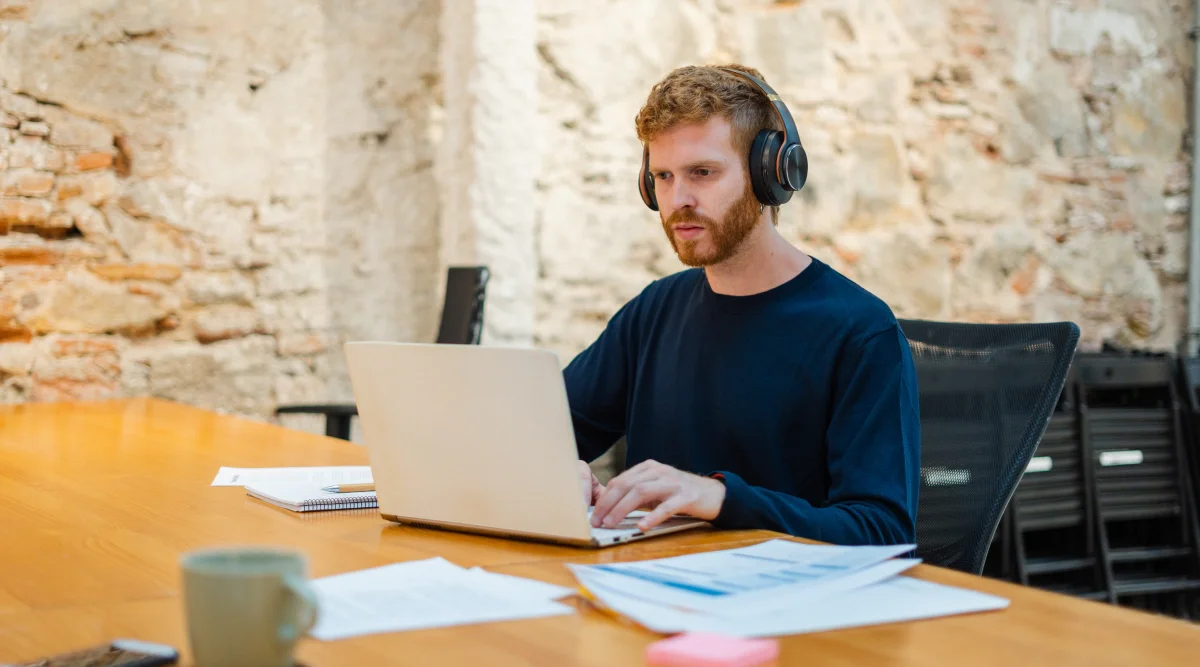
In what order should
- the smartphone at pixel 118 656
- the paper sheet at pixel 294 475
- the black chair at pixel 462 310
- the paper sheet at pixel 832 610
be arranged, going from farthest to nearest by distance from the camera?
the black chair at pixel 462 310 < the paper sheet at pixel 294 475 < the paper sheet at pixel 832 610 < the smartphone at pixel 118 656

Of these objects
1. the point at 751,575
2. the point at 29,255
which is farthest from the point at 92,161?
the point at 751,575

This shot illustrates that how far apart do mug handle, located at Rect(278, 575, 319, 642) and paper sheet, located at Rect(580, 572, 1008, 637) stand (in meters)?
0.35

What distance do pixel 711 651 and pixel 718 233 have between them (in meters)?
0.97

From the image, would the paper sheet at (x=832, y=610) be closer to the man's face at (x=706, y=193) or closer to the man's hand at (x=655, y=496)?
the man's hand at (x=655, y=496)

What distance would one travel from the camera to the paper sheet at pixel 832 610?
932mm

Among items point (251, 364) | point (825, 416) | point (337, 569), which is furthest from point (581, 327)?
point (337, 569)

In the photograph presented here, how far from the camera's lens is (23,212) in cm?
318

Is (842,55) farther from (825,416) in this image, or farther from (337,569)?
(337,569)

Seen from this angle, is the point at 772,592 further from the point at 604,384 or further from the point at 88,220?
the point at 88,220

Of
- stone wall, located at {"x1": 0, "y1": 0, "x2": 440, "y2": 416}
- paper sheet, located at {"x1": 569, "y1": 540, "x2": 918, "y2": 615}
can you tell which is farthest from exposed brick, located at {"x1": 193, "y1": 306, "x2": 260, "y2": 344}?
paper sheet, located at {"x1": 569, "y1": 540, "x2": 918, "y2": 615}

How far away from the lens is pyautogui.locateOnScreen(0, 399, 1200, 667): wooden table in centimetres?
89

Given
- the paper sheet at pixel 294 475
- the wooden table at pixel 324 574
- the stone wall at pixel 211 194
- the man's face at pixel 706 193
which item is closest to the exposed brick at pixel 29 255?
the stone wall at pixel 211 194

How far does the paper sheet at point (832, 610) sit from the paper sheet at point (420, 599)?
0.21 ft

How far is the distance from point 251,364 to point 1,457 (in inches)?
64.8
